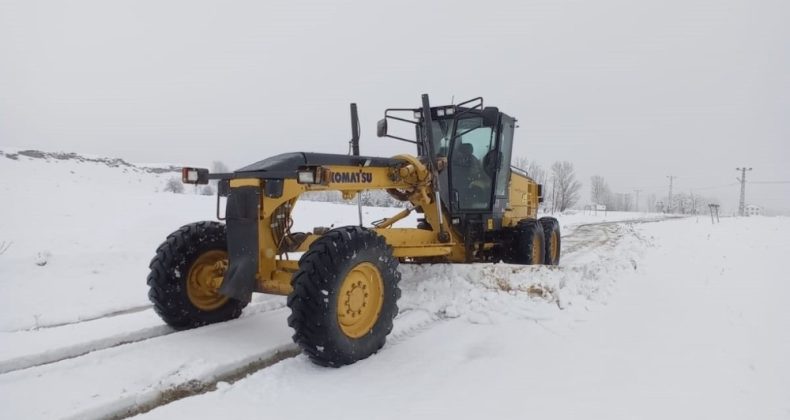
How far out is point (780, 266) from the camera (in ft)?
25.2

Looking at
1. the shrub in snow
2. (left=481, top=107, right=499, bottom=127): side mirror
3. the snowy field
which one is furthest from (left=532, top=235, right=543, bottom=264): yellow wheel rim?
the shrub in snow

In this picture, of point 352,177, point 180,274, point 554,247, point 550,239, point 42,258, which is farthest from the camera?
point 554,247

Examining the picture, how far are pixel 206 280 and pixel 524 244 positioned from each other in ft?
15.3

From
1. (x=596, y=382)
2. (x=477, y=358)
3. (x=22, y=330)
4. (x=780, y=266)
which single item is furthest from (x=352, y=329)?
(x=780, y=266)

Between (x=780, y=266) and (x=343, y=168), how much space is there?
754cm

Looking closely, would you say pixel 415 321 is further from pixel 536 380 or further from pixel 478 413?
pixel 478 413

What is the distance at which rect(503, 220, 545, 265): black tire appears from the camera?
23.8 ft

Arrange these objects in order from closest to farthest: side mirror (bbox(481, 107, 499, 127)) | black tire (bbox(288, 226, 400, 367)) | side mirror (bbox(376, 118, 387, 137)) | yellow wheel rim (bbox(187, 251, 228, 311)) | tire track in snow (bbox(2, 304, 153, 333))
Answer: black tire (bbox(288, 226, 400, 367)) < yellow wheel rim (bbox(187, 251, 228, 311)) < tire track in snow (bbox(2, 304, 153, 333)) < side mirror (bbox(376, 118, 387, 137)) < side mirror (bbox(481, 107, 499, 127))

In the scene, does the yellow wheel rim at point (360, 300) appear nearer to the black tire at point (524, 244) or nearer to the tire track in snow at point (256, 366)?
the tire track in snow at point (256, 366)

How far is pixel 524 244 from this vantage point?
23.9 feet

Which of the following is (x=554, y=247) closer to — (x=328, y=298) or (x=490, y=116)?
(x=490, y=116)

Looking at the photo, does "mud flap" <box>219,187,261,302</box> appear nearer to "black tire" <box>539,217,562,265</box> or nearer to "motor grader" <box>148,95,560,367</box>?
"motor grader" <box>148,95,560,367</box>

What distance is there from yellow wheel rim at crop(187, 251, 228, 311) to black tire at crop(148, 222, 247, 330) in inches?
1.6

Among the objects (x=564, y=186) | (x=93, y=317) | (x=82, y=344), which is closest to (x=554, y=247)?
(x=93, y=317)
